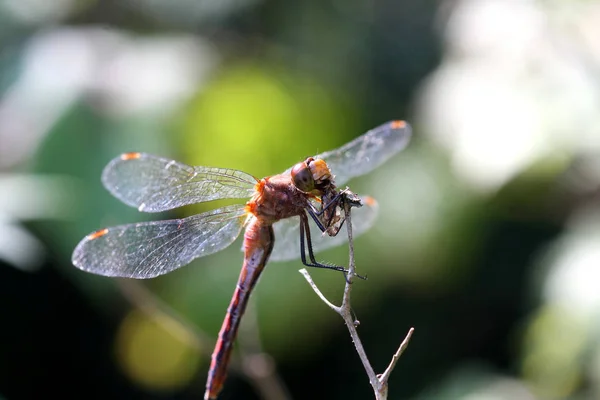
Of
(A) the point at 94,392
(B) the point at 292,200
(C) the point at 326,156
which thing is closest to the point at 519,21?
(C) the point at 326,156

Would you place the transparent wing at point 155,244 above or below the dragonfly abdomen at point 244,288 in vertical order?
above

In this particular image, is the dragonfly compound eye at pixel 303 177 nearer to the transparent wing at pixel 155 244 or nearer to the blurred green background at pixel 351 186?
the transparent wing at pixel 155 244

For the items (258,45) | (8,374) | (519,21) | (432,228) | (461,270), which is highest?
(258,45)

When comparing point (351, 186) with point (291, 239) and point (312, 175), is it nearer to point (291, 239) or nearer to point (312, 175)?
point (291, 239)

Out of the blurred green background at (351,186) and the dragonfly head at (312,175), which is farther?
the blurred green background at (351,186)

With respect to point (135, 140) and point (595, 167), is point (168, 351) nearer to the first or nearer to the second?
point (135, 140)

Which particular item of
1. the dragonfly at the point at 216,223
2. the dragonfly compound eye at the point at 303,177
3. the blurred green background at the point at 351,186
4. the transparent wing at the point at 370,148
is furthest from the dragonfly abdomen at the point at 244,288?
the blurred green background at the point at 351,186

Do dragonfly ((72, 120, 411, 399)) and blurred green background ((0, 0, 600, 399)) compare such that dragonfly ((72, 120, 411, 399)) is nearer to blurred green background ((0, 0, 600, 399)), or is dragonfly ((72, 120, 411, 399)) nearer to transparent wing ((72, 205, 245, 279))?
transparent wing ((72, 205, 245, 279))

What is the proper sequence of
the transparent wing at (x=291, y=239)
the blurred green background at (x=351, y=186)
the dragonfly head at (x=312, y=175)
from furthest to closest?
the blurred green background at (x=351, y=186) → the transparent wing at (x=291, y=239) → the dragonfly head at (x=312, y=175)

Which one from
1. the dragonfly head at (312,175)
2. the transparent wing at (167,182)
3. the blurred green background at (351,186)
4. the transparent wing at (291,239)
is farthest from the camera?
the blurred green background at (351,186)
